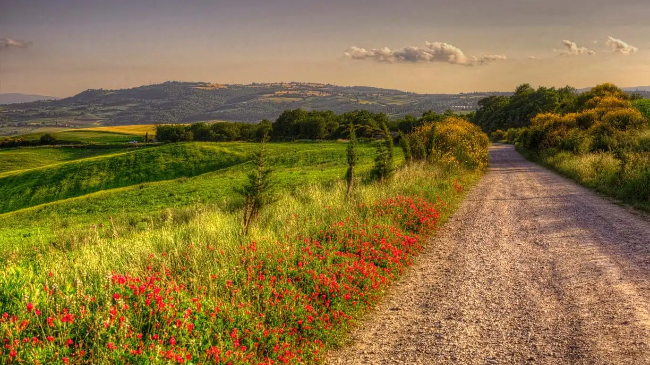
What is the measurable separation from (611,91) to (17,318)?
65490mm

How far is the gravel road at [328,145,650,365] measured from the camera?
5352 mm

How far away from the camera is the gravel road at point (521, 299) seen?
17.6 feet

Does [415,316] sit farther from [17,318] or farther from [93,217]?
[93,217]

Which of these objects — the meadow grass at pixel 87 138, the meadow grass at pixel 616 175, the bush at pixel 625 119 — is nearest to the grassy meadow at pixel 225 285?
the meadow grass at pixel 616 175

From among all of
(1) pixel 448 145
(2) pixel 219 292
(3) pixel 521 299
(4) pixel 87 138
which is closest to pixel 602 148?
(1) pixel 448 145

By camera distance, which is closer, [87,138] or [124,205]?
[124,205]

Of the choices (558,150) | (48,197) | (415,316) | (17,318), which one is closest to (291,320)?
(415,316)

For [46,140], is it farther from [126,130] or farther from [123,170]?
[126,130]

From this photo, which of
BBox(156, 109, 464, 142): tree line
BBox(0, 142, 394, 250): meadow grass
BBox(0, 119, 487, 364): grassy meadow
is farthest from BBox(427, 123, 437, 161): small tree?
BBox(156, 109, 464, 142): tree line

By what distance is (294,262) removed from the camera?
728 centimetres

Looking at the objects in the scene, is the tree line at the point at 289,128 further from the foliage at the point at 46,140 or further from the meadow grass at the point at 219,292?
the meadow grass at the point at 219,292

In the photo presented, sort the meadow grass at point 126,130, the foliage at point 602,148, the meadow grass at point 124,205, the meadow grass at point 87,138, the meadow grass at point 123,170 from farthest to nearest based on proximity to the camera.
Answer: the meadow grass at point 126,130, the meadow grass at point 87,138, the meadow grass at point 123,170, the meadow grass at point 124,205, the foliage at point 602,148

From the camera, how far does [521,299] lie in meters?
6.92

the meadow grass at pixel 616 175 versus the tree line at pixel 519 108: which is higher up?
the tree line at pixel 519 108
